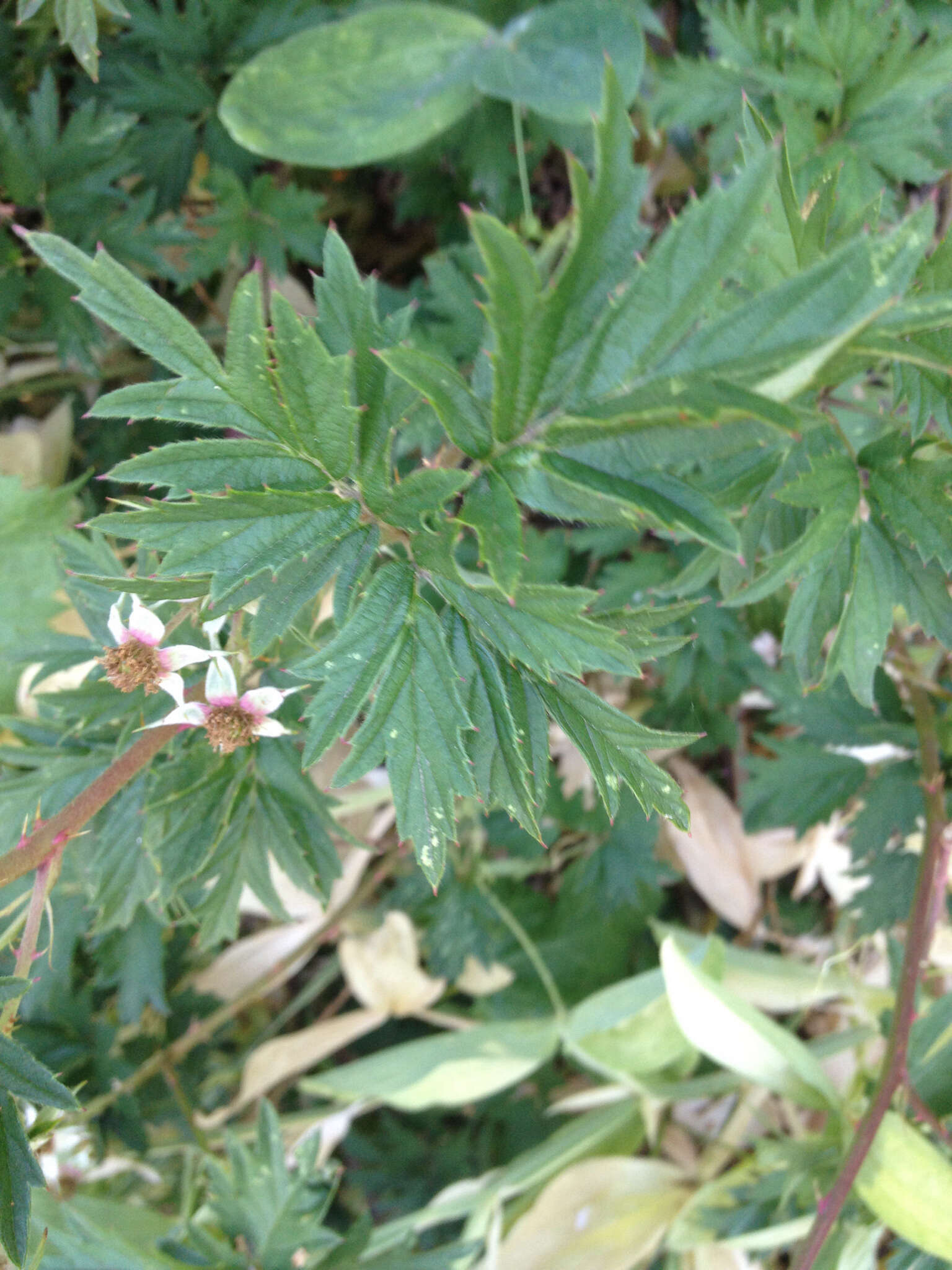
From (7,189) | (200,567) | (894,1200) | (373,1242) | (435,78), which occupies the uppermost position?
(435,78)

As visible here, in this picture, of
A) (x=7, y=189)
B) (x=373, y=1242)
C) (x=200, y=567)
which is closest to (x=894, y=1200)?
Answer: (x=373, y=1242)

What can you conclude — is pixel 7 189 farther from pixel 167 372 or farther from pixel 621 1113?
pixel 621 1113

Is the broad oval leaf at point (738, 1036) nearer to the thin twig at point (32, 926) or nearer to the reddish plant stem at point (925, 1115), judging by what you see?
the reddish plant stem at point (925, 1115)

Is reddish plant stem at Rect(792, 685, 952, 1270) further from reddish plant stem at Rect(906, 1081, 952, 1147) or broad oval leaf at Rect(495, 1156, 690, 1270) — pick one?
broad oval leaf at Rect(495, 1156, 690, 1270)

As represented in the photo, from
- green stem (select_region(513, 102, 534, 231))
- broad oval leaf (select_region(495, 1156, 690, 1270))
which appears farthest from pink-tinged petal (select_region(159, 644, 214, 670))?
broad oval leaf (select_region(495, 1156, 690, 1270))

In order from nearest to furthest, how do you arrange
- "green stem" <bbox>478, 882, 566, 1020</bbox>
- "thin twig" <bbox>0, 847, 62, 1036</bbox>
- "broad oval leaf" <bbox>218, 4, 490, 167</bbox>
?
"thin twig" <bbox>0, 847, 62, 1036</bbox> → "broad oval leaf" <bbox>218, 4, 490, 167</bbox> → "green stem" <bbox>478, 882, 566, 1020</bbox>

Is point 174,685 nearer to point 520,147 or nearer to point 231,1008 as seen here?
point 520,147

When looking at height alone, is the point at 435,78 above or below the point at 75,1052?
above

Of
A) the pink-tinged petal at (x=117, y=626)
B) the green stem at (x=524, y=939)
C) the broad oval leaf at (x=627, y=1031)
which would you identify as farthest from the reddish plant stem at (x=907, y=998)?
the pink-tinged petal at (x=117, y=626)

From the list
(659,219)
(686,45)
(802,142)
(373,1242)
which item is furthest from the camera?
(659,219)
